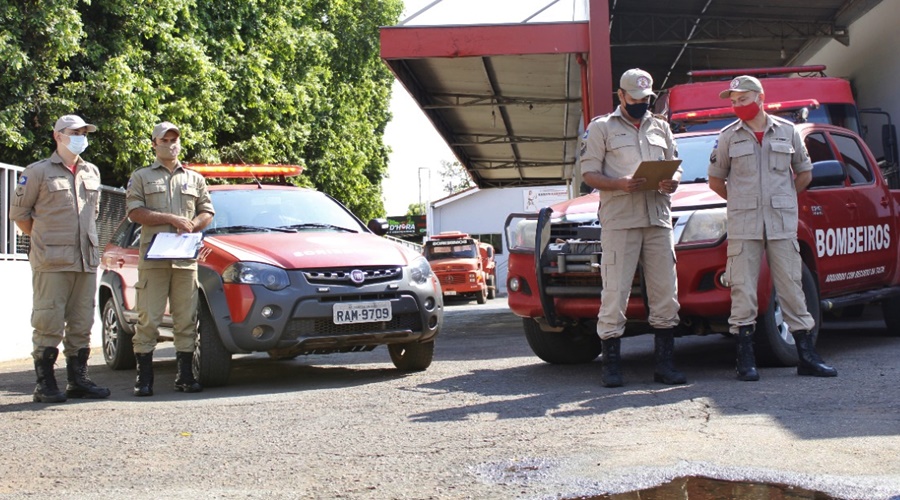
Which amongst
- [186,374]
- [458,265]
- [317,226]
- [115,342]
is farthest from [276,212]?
[458,265]

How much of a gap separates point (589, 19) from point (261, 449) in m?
9.80

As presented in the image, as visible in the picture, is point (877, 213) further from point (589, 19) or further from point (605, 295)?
point (589, 19)

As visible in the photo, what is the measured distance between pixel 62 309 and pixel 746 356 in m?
4.61

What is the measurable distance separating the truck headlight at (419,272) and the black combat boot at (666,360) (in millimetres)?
2011

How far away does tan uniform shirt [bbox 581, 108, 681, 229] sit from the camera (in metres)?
6.87

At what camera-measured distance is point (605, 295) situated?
6.92 metres

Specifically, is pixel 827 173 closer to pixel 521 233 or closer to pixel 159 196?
pixel 521 233

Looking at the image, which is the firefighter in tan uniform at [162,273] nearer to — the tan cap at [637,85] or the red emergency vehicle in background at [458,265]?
the tan cap at [637,85]

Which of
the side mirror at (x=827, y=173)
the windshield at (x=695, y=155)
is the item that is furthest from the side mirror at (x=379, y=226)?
the side mirror at (x=827, y=173)

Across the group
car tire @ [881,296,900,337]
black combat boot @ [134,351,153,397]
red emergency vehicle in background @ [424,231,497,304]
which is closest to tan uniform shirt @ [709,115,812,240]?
car tire @ [881,296,900,337]

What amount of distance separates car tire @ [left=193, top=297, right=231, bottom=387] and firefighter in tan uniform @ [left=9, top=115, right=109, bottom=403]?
2.27 feet

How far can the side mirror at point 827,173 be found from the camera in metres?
7.43

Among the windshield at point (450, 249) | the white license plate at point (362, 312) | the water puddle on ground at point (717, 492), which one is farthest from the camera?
the windshield at point (450, 249)

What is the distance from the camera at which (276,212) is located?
349 inches
